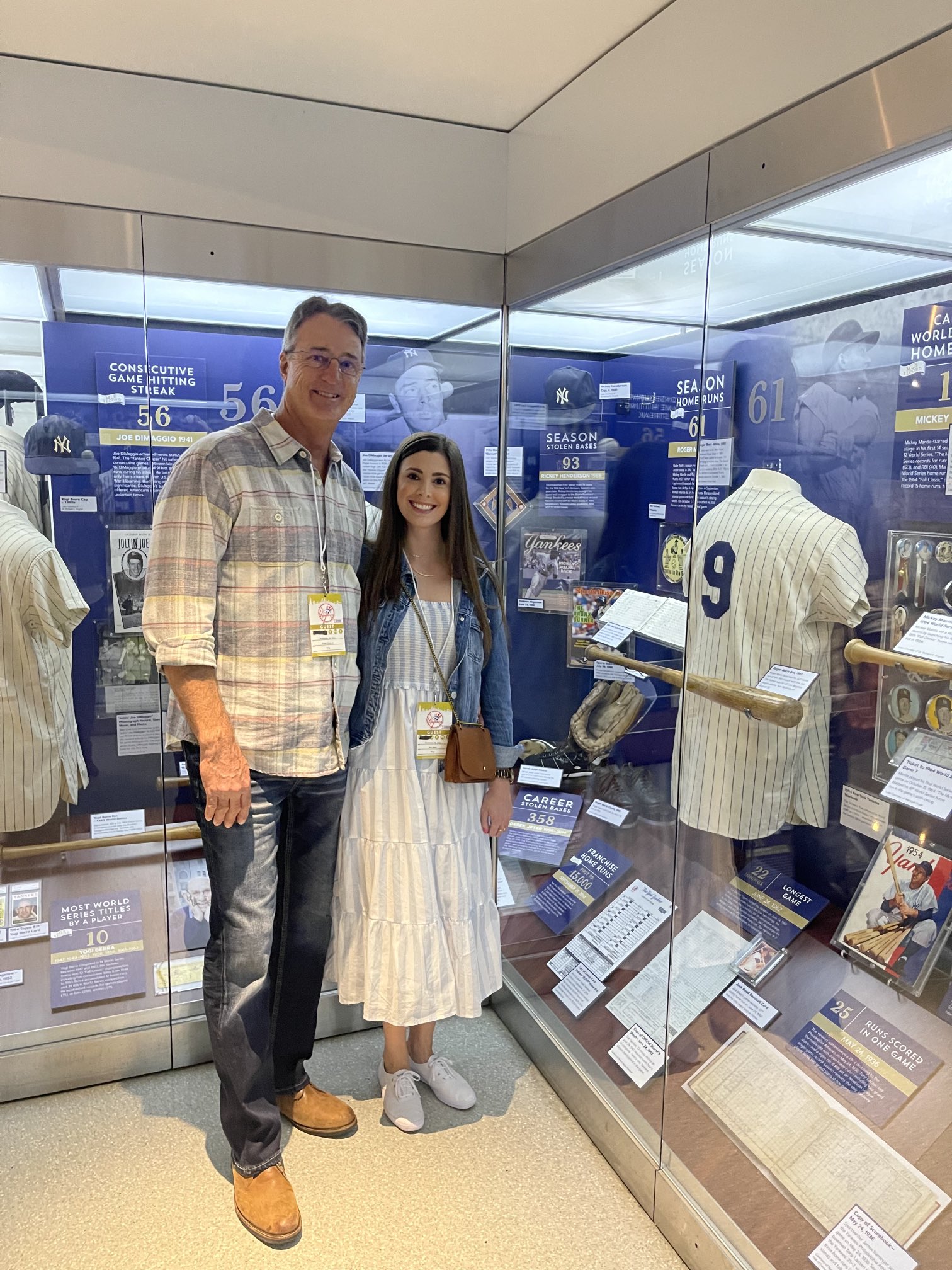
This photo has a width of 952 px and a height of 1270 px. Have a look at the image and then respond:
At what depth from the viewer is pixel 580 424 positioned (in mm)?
2676

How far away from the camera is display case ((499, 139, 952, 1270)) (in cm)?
162

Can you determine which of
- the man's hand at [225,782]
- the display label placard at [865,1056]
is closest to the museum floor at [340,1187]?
the display label placard at [865,1056]

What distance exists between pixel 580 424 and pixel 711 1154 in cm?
186

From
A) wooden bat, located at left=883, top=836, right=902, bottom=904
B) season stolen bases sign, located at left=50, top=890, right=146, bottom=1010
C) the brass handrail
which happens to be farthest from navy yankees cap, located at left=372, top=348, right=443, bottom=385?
wooden bat, located at left=883, top=836, right=902, bottom=904

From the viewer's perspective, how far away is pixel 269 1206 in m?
2.11

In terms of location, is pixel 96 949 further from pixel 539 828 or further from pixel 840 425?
pixel 840 425

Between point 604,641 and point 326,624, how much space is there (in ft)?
2.81

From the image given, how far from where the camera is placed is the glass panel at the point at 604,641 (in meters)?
2.24

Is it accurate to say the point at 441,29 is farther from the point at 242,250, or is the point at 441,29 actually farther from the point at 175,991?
the point at 175,991

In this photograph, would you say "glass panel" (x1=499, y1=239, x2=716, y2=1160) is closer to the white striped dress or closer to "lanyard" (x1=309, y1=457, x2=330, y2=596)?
the white striped dress

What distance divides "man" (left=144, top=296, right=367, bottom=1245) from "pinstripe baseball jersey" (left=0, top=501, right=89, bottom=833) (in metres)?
0.65

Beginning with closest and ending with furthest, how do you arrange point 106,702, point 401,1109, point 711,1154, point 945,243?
point 945,243, point 711,1154, point 401,1109, point 106,702

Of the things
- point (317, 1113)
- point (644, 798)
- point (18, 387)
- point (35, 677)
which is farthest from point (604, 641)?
point (18, 387)

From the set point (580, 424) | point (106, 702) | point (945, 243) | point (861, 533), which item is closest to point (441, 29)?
point (580, 424)
